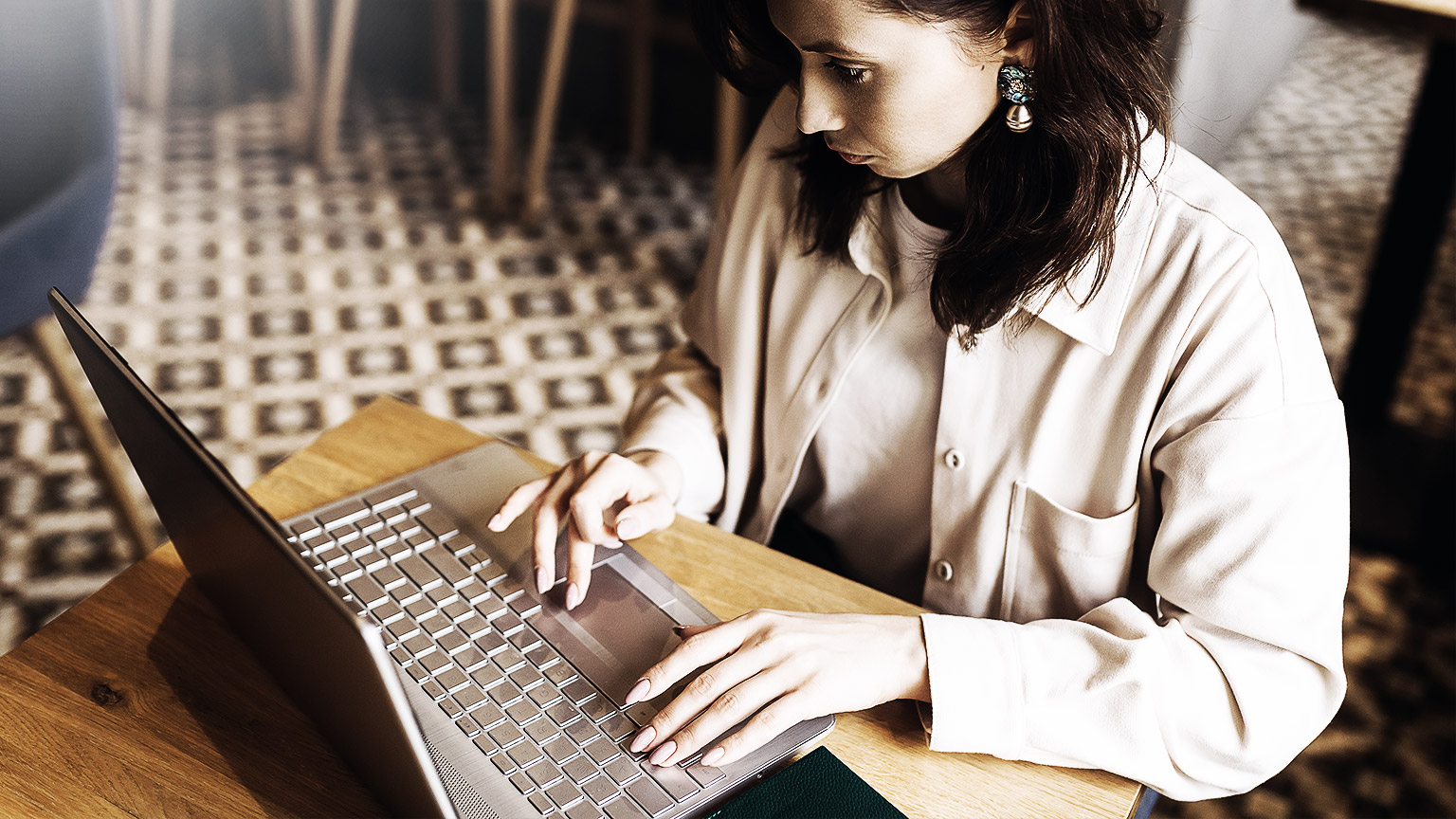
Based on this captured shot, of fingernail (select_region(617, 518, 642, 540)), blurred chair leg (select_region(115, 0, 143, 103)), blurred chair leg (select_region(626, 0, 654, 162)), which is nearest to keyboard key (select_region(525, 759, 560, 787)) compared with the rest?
fingernail (select_region(617, 518, 642, 540))

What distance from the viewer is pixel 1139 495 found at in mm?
905

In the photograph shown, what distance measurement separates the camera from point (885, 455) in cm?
106

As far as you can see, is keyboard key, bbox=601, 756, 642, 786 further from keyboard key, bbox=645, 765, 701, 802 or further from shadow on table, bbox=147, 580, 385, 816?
shadow on table, bbox=147, 580, 385, 816

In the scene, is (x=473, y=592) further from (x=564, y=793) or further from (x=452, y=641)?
(x=564, y=793)

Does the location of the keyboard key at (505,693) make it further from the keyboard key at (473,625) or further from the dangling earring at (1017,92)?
the dangling earring at (1017,92)

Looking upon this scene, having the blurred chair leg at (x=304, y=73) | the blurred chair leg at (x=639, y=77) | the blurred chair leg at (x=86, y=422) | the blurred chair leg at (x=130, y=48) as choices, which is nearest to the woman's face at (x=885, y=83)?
the blurred chair leg at (x=86, y=422)

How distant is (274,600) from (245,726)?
6.7 inches

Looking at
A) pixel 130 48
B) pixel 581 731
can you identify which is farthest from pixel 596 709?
pixel 130 48

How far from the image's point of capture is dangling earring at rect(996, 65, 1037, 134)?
0.82 metres

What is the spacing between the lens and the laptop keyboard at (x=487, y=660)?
71cm

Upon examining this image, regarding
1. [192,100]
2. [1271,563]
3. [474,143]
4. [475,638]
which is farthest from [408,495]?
[192,100]

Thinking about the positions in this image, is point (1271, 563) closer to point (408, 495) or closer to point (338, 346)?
point (408, 495)

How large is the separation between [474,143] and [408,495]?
111 inches

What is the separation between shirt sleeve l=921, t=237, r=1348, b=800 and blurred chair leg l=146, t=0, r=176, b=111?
11.1 ft
